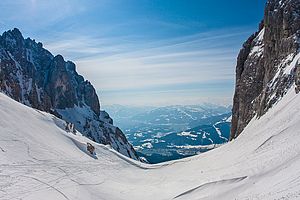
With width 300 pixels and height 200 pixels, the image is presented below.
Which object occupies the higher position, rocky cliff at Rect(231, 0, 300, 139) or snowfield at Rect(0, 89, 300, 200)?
rocky cliff at Rect(231, 0, 300, 139)

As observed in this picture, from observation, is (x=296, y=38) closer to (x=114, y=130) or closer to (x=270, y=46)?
(x=270, y=46)

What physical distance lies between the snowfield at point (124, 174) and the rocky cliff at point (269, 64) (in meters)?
5.44

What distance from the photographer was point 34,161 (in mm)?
29750

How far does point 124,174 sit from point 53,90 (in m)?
144

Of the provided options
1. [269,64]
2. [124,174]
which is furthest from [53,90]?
[124,174]

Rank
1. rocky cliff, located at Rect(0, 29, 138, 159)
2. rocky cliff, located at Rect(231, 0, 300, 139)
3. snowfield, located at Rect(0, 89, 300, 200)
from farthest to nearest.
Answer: rocky cliff, located at Rect(0, 29, 138, 159)
rocky cliff, located at Rect(231, 0, 300, 139)
snowfield, located at Rect(0, 89, 300, 200)

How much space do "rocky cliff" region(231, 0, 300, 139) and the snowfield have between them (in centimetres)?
544

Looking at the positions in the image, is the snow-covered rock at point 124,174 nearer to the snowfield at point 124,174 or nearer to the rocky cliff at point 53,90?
the snowfield at point 124,174

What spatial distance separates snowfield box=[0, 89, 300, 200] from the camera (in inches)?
835

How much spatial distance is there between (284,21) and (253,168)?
4023cm

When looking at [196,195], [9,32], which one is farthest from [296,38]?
[9,32]

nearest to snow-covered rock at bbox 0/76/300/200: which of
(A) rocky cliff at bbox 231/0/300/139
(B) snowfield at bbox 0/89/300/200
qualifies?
(B) snowfield at bbox 0/89/300/200

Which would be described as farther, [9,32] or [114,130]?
[9,32]

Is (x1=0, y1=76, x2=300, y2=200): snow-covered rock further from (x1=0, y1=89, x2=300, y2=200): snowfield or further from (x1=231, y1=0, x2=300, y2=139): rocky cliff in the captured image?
(x1=231, y1=0, x2=300, y2=139): rocky cliff
